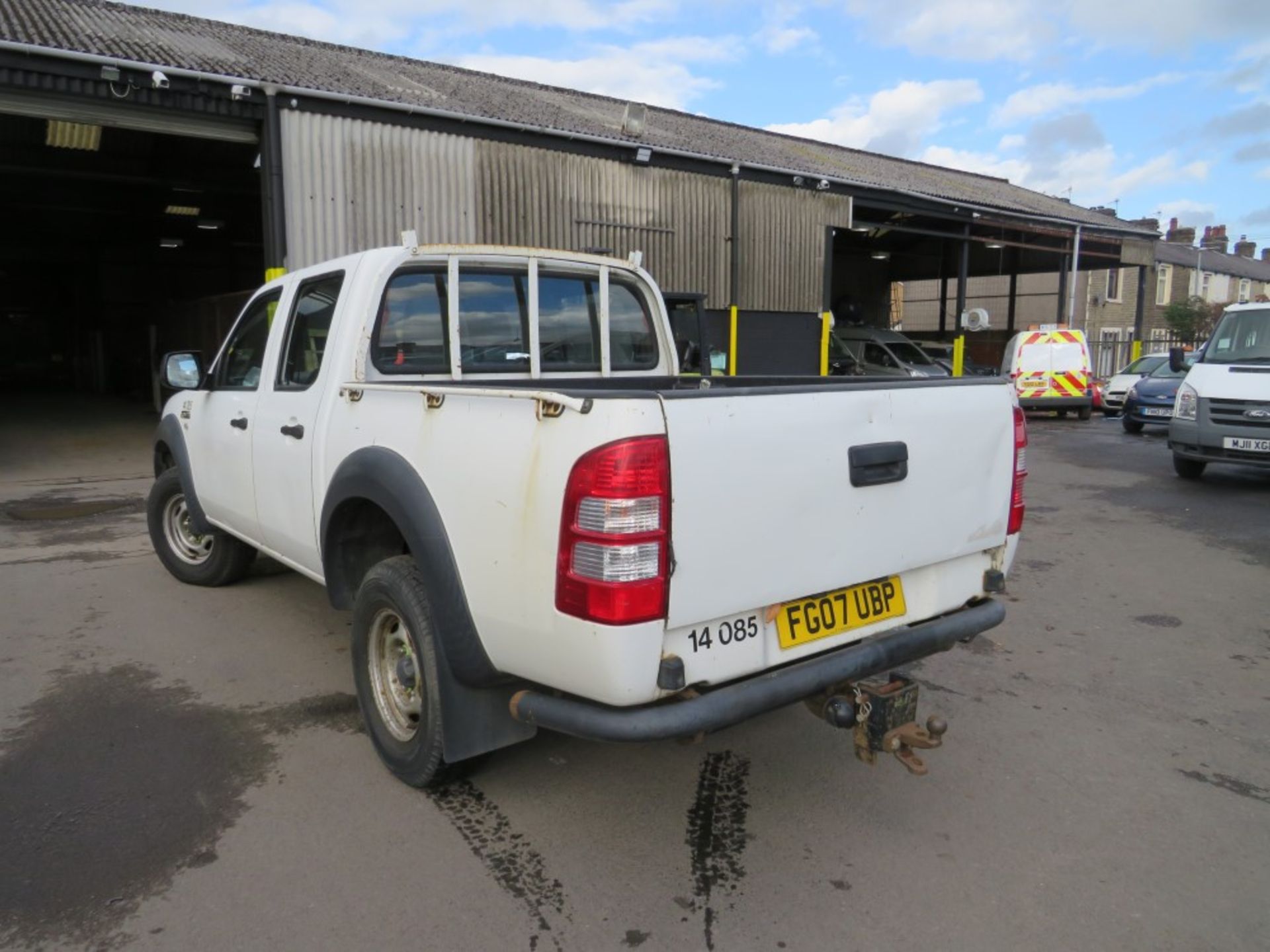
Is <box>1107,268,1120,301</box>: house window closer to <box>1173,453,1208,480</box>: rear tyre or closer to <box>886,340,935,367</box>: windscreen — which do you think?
<box>886,340,935,367</box>: windscreen

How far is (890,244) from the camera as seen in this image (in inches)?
1081

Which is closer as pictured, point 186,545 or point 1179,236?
point 186,545

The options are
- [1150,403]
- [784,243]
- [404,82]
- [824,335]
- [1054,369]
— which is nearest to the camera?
[404,82]

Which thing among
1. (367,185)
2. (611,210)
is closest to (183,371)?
(367,185)

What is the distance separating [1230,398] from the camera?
9.44 metres

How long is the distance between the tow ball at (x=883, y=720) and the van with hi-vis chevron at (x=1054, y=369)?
16.9 m

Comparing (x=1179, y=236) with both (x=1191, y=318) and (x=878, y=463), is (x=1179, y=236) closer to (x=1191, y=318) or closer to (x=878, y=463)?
(x=1191, y=318)

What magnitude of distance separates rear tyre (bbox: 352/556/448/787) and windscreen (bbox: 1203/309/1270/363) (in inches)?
394

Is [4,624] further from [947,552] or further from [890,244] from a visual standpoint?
[890,244]

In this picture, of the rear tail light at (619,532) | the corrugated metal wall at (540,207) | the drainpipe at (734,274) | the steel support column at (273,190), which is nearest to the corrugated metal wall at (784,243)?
the corrugated metal wall at (540,207)

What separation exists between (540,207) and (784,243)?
5079mm

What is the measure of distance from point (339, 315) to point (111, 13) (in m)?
13.0

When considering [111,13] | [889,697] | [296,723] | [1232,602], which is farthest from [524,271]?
[111,13]

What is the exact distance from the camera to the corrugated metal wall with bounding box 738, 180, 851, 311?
15742mm
